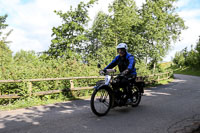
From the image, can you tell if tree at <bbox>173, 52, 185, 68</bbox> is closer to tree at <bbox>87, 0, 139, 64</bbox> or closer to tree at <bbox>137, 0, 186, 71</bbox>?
tree at <bbox>137, 0, 186, 71</bbox>

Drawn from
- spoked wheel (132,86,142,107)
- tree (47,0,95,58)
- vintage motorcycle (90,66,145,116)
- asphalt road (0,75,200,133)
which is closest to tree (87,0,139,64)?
tree (47,0,95,58)

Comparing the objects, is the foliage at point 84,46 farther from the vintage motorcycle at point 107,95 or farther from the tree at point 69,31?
the vintage motorcycle at point 107,95

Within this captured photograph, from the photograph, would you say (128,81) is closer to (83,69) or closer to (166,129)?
(166,129)

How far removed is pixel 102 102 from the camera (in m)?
5.41

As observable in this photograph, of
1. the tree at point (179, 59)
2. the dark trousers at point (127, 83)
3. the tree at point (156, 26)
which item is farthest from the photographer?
the tree at point (179, 59)

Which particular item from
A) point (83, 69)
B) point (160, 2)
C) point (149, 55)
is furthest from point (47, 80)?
point (160, 2)

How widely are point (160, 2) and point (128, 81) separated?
105 ft

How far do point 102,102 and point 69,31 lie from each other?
2101cm

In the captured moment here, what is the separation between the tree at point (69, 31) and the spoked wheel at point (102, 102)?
1903 centimetres

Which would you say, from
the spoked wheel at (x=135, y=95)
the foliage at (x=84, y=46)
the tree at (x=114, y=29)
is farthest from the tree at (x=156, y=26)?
the spoked wheel at (x=135, y=95)

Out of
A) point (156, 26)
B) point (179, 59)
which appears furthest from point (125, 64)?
point (179, 59)

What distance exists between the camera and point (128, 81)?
596cm

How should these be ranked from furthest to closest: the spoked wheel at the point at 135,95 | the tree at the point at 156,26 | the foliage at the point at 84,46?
the tree at the point at 156,26 → the foliage at the point at 84,46 → the spoked wheel at the point at 135,95

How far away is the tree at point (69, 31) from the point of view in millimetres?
24250
